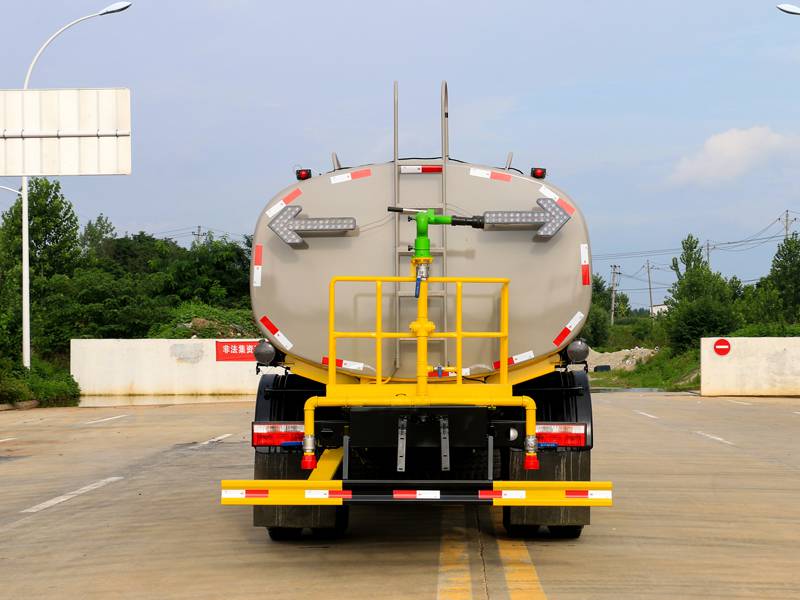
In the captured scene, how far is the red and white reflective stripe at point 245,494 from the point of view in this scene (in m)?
7.11

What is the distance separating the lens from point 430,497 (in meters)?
7.00

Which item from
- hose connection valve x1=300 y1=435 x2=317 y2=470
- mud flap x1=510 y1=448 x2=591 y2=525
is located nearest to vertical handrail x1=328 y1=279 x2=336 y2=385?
hose connection valve x1=300 y1=435 x2=317 y2=470

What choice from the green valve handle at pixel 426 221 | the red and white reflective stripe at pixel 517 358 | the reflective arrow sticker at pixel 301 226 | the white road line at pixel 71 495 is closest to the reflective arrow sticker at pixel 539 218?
the green valve handle at pixel 426 221

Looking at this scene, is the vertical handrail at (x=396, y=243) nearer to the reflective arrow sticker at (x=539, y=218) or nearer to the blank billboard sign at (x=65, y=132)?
the reflective arrow sticker at (x=539, y=218)

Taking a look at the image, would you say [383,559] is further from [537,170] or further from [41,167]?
[41,167]

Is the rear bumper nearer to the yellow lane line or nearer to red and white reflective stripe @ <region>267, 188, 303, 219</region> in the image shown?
the yellow lane line

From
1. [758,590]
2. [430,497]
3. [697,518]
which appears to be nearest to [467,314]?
[430,497]

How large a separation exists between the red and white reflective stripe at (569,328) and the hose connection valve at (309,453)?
193 cm

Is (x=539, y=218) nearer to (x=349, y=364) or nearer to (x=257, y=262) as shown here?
(x=349, y=364)

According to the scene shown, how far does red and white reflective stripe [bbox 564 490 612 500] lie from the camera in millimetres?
7008

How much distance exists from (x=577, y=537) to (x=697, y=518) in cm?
165

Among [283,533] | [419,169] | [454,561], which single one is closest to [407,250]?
[419,169]

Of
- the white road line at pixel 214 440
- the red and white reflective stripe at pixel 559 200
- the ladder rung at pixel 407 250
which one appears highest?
the red and white reflective stripe at pixel 559 200

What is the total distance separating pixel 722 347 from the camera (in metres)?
35.3
